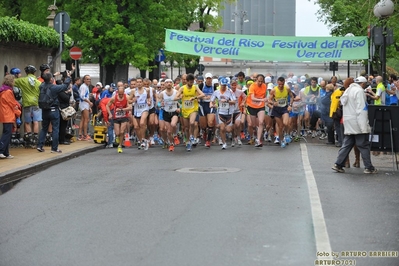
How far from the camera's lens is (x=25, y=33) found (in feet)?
73.3

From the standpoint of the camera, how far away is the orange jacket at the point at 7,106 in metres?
18.2

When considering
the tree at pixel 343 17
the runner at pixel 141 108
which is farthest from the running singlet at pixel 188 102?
the tree at pixel 343 17

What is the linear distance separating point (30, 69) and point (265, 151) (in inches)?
229

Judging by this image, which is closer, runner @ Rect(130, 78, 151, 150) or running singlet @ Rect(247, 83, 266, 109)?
runner @ Rect(130, 78, 151, 150)

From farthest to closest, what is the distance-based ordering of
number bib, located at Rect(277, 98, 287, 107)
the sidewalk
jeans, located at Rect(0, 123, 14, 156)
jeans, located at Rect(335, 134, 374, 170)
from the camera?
number bib, located at Rect(277, 98, 287, 107), jeans, located at Rect(0, 123, 14, 156), jeans, located at Rect(335, 134, 374, 170), the sidewalk

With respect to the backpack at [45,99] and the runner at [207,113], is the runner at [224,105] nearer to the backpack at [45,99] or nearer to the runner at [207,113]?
the runner at [207,113]

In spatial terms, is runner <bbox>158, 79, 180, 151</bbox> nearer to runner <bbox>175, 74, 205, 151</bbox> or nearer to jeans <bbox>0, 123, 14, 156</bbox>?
runner <bbox>175, 74, 205, 151</bbox>

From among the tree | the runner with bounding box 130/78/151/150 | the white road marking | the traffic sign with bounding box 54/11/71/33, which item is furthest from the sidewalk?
the tree

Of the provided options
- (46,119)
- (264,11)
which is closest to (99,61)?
(46,119)

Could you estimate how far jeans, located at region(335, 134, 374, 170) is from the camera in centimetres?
1612

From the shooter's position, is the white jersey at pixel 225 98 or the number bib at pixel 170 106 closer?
the number bib at pixel 170 106

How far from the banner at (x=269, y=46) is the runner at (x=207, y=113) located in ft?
10.8

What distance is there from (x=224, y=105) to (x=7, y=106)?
623cm

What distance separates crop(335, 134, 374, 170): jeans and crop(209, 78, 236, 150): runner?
6485 millimetres
